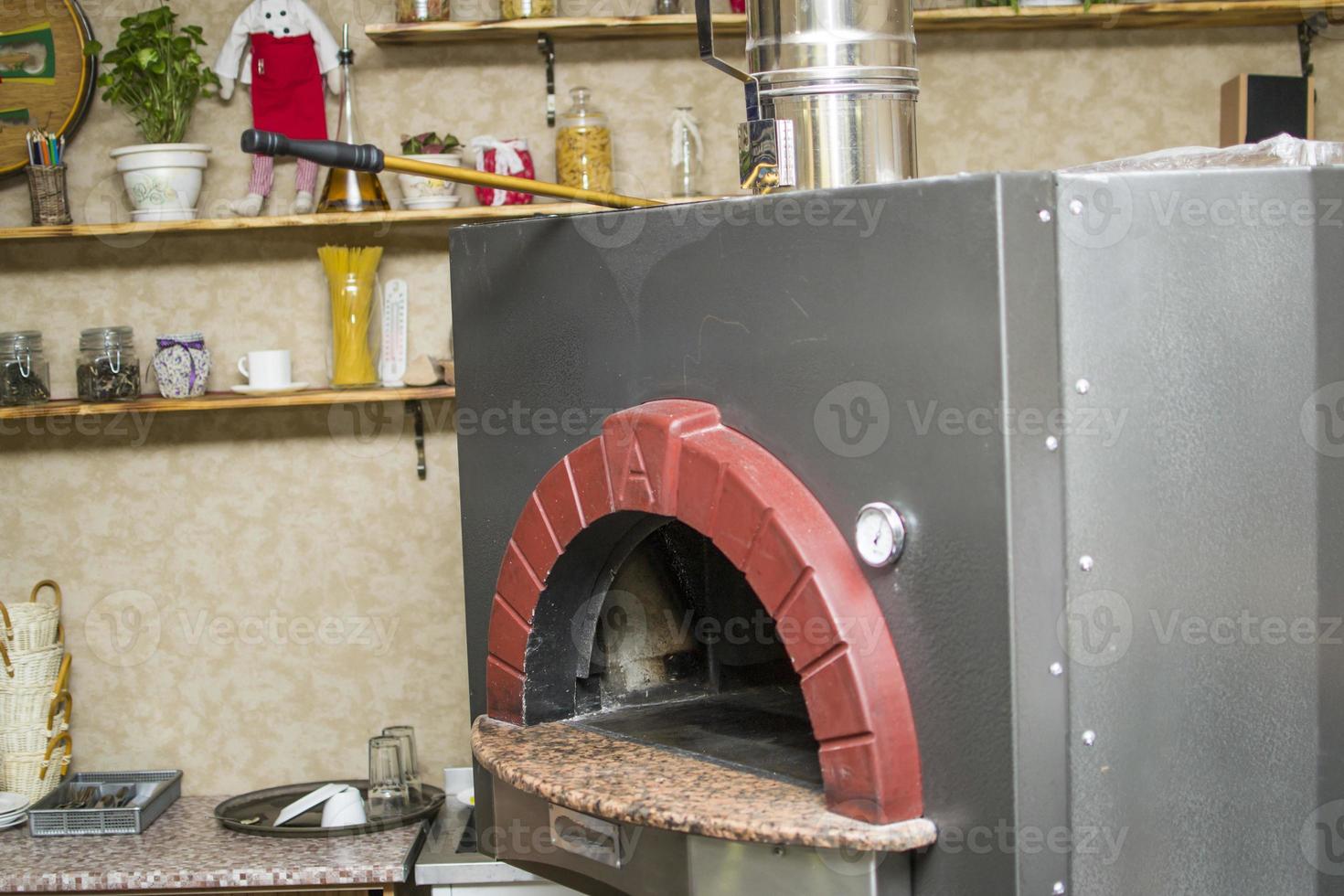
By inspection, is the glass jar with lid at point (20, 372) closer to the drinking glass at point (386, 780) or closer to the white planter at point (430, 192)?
the white planter at point (430, 192)

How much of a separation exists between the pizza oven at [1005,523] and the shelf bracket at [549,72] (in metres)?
1.32

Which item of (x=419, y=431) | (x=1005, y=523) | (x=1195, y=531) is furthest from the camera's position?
(x=419, y=431)

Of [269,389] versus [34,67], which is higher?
[34,67]

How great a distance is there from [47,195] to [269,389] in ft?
1.94

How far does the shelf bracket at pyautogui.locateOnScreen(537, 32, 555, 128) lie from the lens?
2.82 meters

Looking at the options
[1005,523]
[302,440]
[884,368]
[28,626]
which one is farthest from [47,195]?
[1005,523]

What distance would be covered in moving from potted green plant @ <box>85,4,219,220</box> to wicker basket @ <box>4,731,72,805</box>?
1110 mm

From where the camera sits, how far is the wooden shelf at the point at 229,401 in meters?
2.71

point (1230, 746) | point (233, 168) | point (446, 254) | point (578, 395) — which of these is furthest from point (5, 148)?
point (1230, 746)

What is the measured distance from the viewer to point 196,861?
2516 millimetres

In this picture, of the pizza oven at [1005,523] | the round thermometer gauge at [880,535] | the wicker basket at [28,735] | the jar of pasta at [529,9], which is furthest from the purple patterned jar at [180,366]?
the round thermometer gauge at [880,535]

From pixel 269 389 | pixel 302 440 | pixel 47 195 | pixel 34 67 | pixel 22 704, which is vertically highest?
pixel 34 67

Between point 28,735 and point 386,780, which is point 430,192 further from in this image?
point 28,735

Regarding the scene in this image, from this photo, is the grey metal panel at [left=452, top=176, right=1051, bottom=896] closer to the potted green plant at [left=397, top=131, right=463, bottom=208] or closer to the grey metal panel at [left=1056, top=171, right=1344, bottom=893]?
the grey metal panel at [left=1056, top=171, right=1344, bottom=893]
